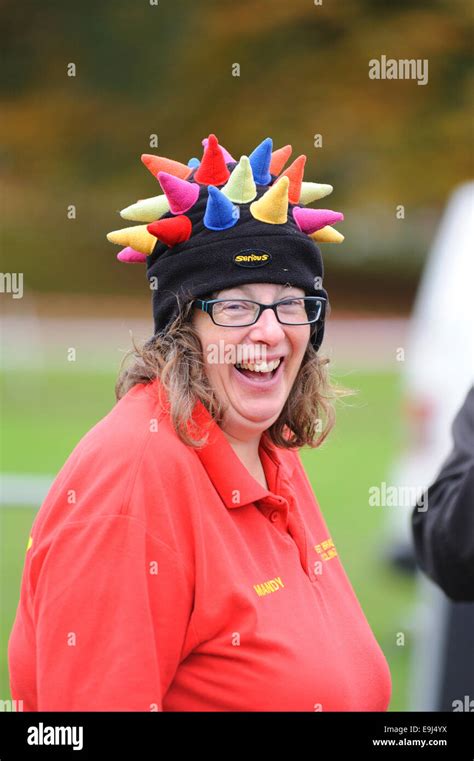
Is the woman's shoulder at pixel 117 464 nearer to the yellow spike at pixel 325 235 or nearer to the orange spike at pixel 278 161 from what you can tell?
the yellow spike at pixel 325 235

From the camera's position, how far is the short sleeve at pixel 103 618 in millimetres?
2182

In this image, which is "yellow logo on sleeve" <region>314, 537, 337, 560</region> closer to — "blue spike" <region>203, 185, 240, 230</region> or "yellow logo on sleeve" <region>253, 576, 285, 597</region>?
"yellow logo on sleeve" <region>253, 576, 285, 597</region>

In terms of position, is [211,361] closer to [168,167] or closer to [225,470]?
[225,470]

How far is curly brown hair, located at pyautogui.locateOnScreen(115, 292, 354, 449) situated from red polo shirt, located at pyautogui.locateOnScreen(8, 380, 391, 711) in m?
0.04

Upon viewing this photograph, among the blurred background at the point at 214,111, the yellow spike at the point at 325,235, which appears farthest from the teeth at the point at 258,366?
the blurred background at the point at 214,111

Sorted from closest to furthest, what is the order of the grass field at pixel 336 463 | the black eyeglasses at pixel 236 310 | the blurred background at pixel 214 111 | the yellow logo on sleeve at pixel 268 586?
the yellow logo on sleeve at pixel 268 586 → the black eyeglasses at pixel 236 310 → the grass field at pixel 336 463 → the blurred background at pixel 214 111

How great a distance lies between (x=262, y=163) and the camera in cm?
261

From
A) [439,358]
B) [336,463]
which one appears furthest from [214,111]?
[439,358]

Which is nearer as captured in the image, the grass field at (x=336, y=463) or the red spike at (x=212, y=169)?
the red spike at (x=212, y=169)

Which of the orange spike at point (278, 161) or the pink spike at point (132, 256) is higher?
the orange spike at point (278, 161)

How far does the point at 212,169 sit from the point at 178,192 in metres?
0.13

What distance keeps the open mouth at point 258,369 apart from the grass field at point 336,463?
1.39ft

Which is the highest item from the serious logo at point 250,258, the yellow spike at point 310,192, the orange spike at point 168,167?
the orange spike at point 168,167
